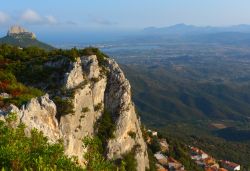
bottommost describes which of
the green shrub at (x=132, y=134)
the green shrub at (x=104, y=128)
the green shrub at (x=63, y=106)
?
the green shrub at (x=132, y=134)

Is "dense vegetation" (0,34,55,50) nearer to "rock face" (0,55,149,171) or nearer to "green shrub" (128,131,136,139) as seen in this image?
"rock face" (0,55,149,171)

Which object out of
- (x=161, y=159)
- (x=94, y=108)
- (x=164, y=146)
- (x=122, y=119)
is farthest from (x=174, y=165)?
(x=94, y=108)

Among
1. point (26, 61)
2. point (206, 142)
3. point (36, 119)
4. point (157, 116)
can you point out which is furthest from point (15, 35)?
point (36, 119)

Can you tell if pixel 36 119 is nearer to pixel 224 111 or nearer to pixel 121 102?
pixel 121 102

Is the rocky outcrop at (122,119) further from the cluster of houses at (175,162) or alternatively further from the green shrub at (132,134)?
the cluster of houses at (175,162)

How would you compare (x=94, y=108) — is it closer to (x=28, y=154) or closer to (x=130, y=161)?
(x=130, y=161)

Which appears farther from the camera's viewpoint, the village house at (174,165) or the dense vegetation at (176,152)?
the dense vegetation at (176,152)

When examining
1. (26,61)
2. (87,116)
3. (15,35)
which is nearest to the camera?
(87,116)

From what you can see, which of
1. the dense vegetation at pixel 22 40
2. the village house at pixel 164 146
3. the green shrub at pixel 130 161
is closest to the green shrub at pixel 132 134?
the green shrub at pixel 130 161
